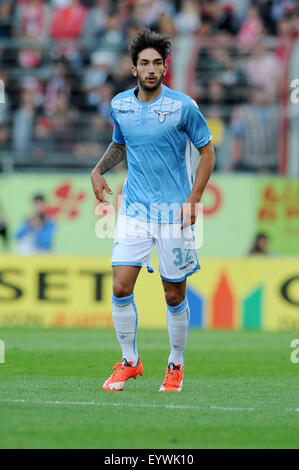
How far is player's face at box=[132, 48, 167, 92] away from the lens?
795 cm

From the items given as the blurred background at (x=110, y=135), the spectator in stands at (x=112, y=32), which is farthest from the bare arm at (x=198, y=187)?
the spectator in stands at (x=112, y=32)

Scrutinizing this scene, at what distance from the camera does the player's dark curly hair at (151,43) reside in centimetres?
795

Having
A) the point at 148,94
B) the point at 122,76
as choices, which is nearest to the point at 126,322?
the point at 148,94

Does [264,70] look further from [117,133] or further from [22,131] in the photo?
[117,133]

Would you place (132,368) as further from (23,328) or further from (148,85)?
(23,328)

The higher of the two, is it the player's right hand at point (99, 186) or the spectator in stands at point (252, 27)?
the spectator in stands at point (252, 27)

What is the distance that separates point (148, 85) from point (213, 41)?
1042cm

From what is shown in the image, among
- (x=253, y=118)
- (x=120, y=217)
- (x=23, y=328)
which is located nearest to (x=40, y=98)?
(x=253, y=118)

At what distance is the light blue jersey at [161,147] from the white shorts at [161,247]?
0.27 feet

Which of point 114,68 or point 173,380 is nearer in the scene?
point 173,380

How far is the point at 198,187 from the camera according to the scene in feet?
25.8

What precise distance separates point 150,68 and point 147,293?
7.84m

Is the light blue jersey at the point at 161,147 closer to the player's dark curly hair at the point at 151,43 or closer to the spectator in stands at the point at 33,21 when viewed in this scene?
the player's dark curly hair at the point at 151,43
